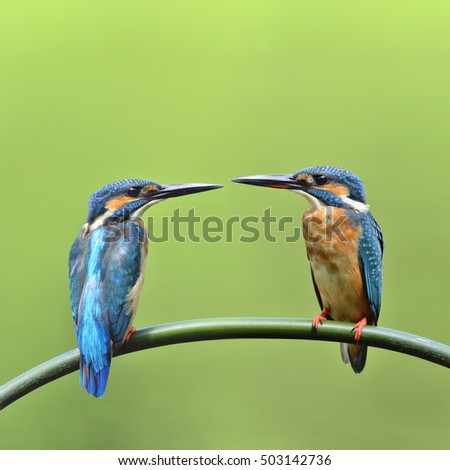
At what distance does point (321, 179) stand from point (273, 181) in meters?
0.18

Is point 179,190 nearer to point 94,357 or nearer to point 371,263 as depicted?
point 94,357

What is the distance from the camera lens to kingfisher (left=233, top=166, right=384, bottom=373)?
2.05m

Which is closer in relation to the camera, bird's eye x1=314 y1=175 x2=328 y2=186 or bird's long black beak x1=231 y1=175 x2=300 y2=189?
bird's long black beak x1=231 y1=175 x2=300 y2=189

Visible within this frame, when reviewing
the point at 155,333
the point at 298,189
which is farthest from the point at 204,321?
the point at 298,189

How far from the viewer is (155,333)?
4.55 feet

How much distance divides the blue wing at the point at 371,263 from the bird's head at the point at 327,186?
0.26ft

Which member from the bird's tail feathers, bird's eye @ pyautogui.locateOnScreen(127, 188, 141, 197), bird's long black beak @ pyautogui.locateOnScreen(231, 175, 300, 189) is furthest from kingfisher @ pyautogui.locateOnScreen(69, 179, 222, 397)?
the bird's tail feathers

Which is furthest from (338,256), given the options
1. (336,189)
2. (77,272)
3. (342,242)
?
(77,272)

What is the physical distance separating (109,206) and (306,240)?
0.64m

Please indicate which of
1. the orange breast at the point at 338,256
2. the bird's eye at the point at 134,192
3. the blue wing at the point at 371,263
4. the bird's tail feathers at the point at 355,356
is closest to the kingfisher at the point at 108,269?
the bird's eye at the point at 134,192

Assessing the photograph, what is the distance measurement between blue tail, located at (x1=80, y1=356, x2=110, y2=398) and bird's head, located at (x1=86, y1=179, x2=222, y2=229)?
45cm

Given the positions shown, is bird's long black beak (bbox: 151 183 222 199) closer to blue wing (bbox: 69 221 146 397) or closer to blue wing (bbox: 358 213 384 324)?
blue wing (bbox: 69 221 146 397)

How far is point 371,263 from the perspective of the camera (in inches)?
82.5
